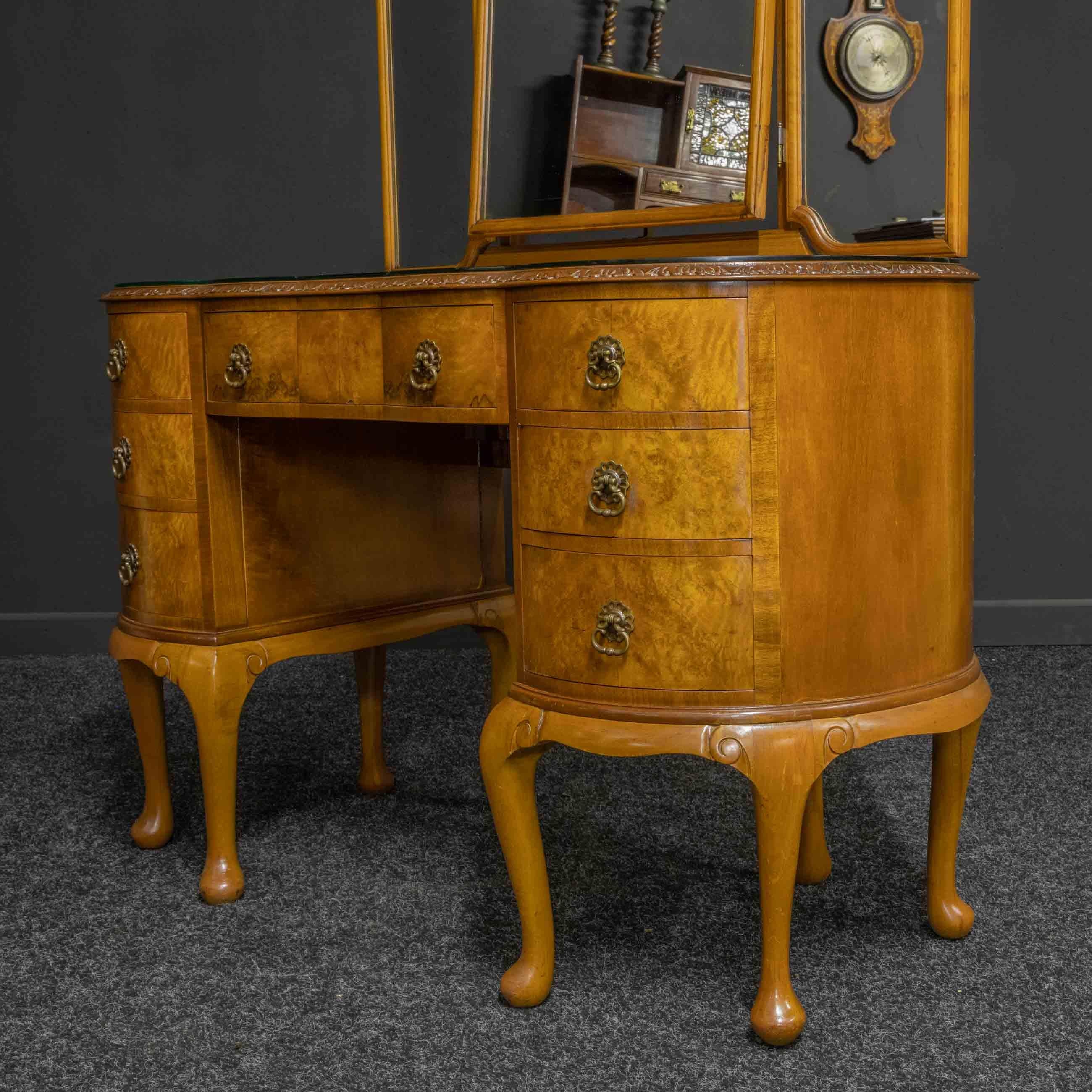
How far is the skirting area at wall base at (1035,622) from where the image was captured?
154 inches

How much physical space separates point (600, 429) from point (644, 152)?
0.62 m

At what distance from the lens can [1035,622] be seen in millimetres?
3934

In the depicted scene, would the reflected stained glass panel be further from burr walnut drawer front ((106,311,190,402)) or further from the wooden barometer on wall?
burr walnut drawer front ((106,311,190,402))

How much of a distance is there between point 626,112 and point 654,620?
86cm

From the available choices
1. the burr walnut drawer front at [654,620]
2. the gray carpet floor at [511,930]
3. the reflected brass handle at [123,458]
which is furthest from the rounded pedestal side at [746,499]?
the reflected brass handle at [123,458]

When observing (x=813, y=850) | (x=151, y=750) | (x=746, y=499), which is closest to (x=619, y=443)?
(x=746, y=499)

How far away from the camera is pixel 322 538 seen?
2.50 metres

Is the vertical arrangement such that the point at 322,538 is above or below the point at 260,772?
above

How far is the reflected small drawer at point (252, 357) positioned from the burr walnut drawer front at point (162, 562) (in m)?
0.23

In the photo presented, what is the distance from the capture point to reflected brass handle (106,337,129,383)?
237cm

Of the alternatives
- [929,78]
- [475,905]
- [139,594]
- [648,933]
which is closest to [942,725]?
[648,933]

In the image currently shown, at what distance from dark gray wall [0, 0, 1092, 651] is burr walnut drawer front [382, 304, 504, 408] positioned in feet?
6.28

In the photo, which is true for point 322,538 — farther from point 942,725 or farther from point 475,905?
point 942,725

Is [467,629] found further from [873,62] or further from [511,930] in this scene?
[873,62]
